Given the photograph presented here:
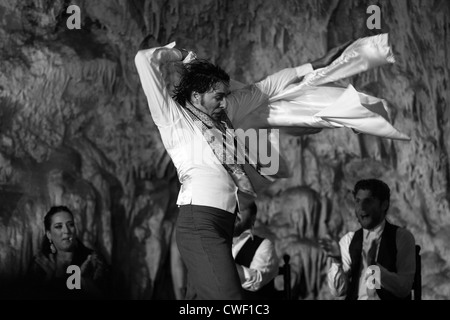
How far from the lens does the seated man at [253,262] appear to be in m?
3.37

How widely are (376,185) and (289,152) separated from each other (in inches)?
43.2

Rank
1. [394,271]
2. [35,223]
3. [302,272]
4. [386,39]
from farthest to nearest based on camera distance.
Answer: [302,272]
[35,223]
[394,271]
[386,39]

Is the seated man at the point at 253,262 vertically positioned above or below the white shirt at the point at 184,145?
below

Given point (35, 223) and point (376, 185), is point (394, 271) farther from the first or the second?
point (35, 223)

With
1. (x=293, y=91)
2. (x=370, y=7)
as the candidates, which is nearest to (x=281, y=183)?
(x=370, y=7)

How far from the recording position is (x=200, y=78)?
2469mm

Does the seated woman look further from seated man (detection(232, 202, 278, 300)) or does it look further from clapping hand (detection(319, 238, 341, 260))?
clapping hand (detection(319, 238, 341, 260))

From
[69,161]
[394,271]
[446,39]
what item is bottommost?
[394,271]

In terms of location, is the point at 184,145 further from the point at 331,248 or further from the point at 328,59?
the point at 331,248

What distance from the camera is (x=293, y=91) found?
2.69 metres

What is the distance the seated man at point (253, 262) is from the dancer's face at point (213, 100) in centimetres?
94

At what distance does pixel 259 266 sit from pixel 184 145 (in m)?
1.10

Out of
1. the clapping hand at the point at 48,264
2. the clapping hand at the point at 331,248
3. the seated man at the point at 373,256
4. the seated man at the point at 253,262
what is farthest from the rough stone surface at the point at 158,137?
the clapping hand at the point at 331,248

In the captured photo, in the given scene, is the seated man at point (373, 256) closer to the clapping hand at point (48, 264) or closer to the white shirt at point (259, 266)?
the white shirt at point (259, 266)
